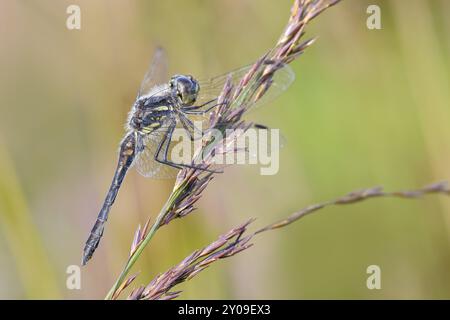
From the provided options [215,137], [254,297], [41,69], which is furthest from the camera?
[41,69]

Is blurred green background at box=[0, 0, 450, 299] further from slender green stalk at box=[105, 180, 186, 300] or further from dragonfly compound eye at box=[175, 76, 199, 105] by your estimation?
slender green stalk at box=[105, 180, 186, 300]

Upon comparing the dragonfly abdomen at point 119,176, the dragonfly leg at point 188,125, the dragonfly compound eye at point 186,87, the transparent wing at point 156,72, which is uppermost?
the transparent wing at point 156,72

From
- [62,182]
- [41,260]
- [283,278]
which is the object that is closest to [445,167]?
[283,278]

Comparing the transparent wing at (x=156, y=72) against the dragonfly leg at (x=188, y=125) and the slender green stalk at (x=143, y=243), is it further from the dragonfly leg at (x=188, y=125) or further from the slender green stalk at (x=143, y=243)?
the slender green stalk at (x=143, y=243)

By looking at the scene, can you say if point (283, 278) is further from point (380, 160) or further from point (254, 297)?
point (380, 160)

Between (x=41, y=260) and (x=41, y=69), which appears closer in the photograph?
(x=41, y=260)

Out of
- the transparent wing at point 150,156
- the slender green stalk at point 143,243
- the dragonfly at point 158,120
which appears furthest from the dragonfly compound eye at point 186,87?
the slender green stalk at point 143,243
